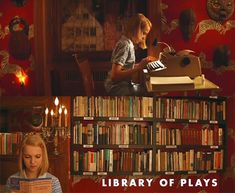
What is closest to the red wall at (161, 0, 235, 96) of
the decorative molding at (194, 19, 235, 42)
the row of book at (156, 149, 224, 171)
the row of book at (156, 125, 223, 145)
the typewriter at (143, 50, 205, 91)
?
the decorative molding at (194, 19, 235, 42)

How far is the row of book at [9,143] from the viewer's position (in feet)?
13.0

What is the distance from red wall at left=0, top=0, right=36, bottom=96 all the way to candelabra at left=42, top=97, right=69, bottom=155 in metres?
0.79

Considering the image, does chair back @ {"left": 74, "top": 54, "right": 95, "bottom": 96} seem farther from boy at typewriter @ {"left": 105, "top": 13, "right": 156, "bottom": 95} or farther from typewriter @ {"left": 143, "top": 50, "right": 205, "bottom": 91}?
typewriter @ {"left": 143, "top": 50, "right": 205, "bottom": 91}

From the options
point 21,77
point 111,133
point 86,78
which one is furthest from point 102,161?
point 21,77

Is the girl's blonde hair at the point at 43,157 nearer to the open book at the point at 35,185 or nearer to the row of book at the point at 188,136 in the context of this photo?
the open book at the point at 35,185

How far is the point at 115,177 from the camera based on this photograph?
4.20 metres

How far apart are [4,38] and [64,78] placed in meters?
0.73

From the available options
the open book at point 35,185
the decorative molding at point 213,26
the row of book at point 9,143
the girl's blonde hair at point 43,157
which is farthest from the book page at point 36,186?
the decorative molding at point 213,26

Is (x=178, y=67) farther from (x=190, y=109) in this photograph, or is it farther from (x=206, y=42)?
(x=206, y=42)

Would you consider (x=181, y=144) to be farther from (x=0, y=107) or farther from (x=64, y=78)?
(x=0, y=107)

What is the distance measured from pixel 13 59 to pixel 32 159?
2189mm

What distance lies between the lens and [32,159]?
2.65m

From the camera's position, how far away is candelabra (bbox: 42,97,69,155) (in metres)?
3.79

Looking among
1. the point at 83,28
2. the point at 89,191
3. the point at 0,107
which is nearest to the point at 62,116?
the point at 0,107
